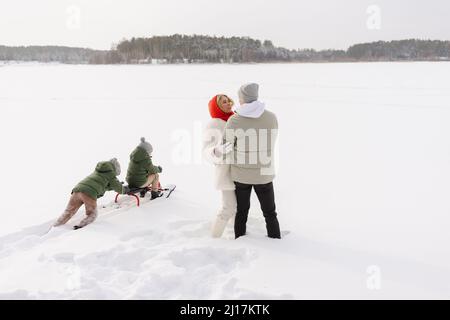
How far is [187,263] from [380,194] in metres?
3.32

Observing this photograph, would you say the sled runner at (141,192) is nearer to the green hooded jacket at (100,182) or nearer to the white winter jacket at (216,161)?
the green hooded jacket at (100,182)

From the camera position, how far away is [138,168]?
5.61 meters

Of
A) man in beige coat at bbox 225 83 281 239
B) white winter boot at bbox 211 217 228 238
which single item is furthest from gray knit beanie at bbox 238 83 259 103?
white winter boot at bbox 211 217 228 238

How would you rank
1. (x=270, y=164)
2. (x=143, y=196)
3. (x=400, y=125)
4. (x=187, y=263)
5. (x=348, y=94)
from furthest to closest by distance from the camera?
(x=348, y=94) → (x=400, y=125) → (x=143, y=196) → (x=270, y=164) → (x=187, y=263)

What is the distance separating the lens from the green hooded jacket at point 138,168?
220 inches

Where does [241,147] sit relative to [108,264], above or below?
above

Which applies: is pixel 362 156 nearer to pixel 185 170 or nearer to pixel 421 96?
pixel 185 170

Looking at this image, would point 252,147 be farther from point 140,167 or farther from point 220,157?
point 140,167

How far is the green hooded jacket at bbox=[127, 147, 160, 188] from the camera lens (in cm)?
559

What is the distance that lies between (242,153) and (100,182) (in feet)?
6.28

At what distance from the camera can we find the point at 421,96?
64.0 feet

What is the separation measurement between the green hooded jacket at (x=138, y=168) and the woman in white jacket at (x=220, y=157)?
1.65 metres
